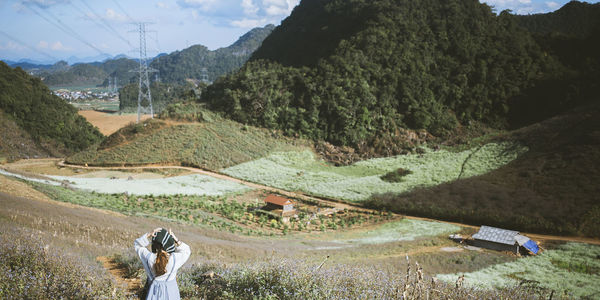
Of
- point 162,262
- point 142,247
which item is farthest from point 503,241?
point 142,247

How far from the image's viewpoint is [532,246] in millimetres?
16969

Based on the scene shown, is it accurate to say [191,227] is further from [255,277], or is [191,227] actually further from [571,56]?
[571,56]

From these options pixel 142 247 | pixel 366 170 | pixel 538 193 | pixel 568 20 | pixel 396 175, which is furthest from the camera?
pixel 568 20

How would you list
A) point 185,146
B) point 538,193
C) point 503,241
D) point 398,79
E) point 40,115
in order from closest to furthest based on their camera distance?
point 503,241, point 538,193, point 185,146, point 398,79, point 40,115

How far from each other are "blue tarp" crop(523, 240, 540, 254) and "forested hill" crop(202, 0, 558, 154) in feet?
76.3

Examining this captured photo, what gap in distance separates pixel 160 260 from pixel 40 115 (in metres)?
54.7

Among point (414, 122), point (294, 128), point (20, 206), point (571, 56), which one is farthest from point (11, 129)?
point (571, 56)

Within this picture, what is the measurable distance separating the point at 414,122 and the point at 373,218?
879 inches

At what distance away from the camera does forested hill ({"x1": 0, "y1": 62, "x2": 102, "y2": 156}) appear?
148ft

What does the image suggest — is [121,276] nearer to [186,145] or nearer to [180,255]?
[180,255]

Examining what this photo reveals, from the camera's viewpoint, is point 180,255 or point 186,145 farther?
point 186,145

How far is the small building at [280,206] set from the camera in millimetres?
23519

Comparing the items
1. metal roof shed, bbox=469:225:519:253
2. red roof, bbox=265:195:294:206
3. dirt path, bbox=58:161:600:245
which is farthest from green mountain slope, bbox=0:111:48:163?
metal roof shed, bbox=469:225:519:253

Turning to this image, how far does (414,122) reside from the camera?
141 feet
